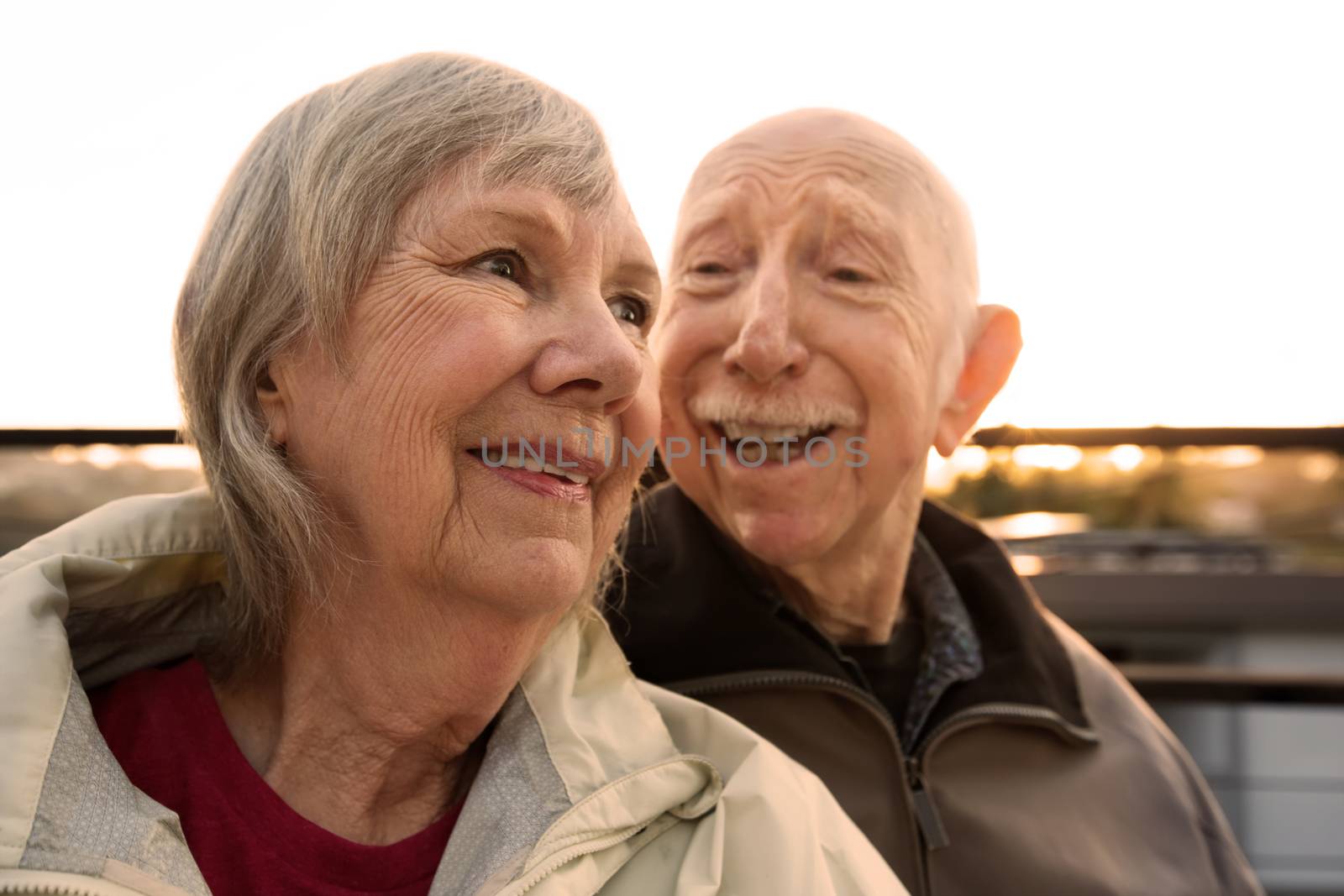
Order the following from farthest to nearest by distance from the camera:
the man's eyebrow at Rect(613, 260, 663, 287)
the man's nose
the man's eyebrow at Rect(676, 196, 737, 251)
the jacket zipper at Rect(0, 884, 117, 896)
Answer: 1. the man's eyebrow at Rect(676, 196, 737, 251)
2. the man's nose
3. the man's eyebrow at Rect(613, 260, 663, 287)
4. the jacket zipper at Rect(0, 884, 117, 896)

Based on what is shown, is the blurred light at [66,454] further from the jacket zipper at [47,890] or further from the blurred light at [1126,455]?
the blurred light at [1126,455]

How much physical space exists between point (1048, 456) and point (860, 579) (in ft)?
2.90

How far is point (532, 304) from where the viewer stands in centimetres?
138

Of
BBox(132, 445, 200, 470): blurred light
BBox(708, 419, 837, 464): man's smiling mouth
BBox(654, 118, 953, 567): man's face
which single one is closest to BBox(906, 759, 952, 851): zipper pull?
BBox(654, 118, 953, 567): man's face

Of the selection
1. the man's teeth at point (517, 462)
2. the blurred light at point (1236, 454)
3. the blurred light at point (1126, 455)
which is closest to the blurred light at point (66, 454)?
the man's teeth at point (517, 462)

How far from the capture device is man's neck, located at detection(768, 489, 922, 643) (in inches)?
81.9

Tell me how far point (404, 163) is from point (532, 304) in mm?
216

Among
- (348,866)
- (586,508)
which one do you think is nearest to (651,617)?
(586,508)

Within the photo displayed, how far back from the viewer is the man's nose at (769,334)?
1854 millimetres

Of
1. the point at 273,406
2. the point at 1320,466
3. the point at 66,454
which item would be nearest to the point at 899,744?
the point at 273,406

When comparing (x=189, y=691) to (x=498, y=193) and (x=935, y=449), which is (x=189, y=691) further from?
(x=935, y=449)

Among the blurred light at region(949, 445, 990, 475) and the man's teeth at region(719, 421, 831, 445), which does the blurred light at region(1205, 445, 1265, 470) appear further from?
the man's teeth at region(719, 421, 831, 445)

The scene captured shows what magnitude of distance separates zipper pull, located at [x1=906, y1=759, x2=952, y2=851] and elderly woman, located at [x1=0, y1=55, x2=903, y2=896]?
0.32 meters

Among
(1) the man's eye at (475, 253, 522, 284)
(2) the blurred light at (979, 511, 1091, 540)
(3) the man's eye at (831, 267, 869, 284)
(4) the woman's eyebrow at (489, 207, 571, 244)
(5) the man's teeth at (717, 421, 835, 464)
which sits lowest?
(2) the blurred light at (979, 511, 1091, 540)
